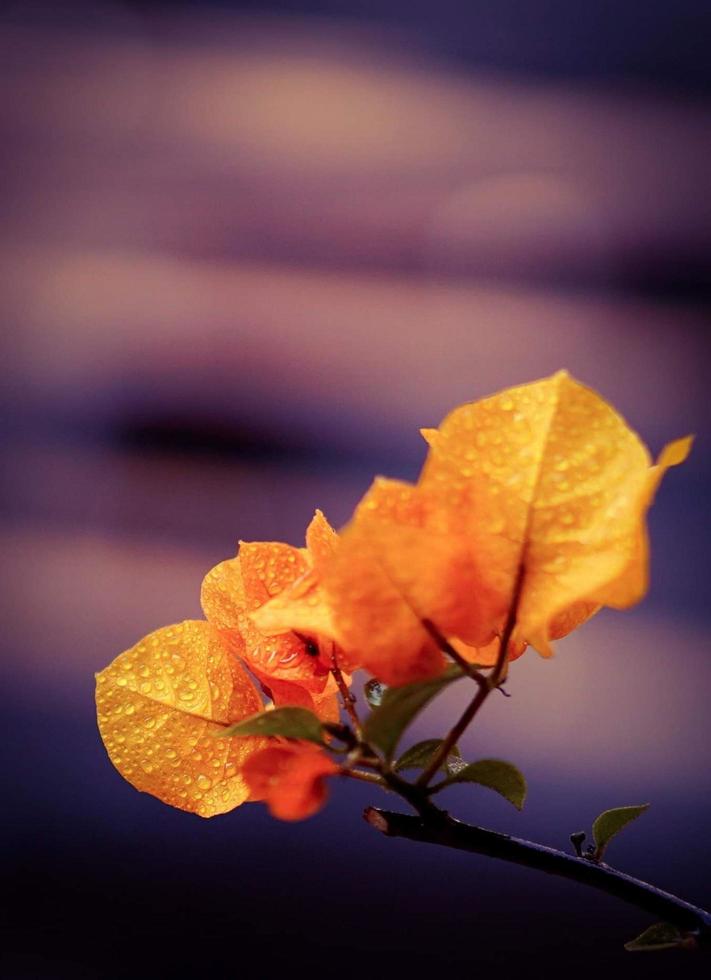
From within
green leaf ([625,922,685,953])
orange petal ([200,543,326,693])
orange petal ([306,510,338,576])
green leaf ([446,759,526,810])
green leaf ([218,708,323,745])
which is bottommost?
green leaf ([625,922,685,953])

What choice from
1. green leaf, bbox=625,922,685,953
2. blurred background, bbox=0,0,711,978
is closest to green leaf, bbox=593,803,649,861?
green leaf, bbox=625,922,685,953

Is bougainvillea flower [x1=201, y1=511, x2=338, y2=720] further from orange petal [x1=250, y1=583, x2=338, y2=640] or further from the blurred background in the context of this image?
the blurred background

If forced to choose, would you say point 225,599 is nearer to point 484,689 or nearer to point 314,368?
point 484,689

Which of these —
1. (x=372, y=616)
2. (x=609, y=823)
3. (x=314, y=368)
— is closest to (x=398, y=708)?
(x=372, y=616)

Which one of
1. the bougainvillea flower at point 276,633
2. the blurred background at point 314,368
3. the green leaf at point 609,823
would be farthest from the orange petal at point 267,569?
the blurred background at point 314,368

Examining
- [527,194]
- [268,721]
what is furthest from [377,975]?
[268,721]

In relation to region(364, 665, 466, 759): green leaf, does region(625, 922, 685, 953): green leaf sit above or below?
below
